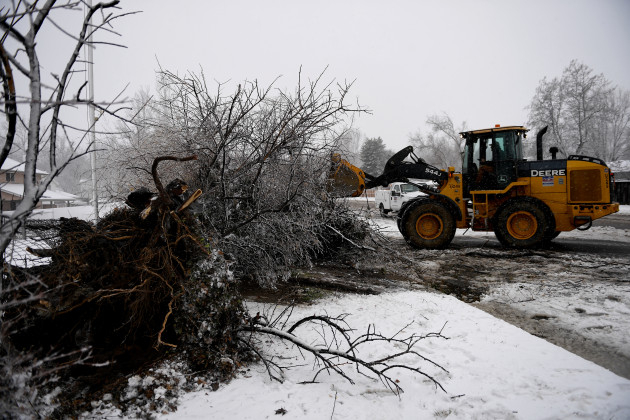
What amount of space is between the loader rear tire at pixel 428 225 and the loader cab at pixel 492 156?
1.02m

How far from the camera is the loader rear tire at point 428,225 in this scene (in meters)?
8.86

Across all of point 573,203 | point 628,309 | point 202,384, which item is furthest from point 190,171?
point 573,203

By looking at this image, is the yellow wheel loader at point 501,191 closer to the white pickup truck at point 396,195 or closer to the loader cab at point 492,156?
the loader cab at point 492,156

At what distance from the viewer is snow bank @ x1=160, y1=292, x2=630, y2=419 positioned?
8.79 ft

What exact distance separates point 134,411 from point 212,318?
889 mm

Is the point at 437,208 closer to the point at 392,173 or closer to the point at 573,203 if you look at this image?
the point at 392,173

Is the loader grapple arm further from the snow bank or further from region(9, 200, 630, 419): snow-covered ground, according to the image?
the snow bank

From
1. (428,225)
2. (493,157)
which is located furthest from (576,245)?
(428,225)

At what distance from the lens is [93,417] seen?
2.47 m

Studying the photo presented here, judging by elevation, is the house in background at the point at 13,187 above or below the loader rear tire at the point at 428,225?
above

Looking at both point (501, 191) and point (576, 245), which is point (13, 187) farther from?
point (576, 245)

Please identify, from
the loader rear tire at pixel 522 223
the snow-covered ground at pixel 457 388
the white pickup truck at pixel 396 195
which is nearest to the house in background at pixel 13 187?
the snow-covered ground at pixel 457 388

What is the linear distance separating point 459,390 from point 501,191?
6.99m

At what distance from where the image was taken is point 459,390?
2.98 metres
